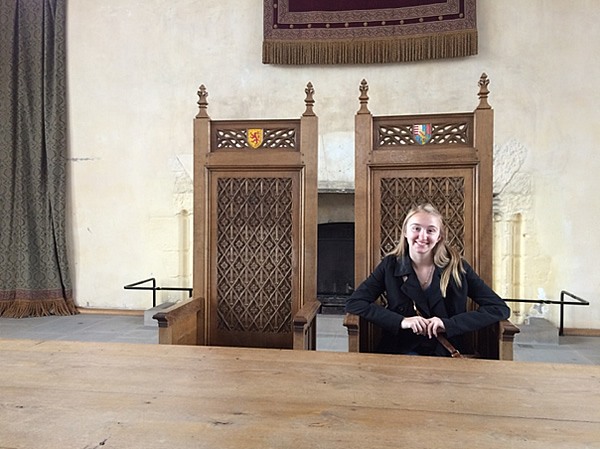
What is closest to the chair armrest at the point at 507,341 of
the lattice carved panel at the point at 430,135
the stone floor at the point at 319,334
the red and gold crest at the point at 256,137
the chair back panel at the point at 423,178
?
the chair back panel at the point at 423,178

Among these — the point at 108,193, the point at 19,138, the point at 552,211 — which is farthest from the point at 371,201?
the point at 19,138

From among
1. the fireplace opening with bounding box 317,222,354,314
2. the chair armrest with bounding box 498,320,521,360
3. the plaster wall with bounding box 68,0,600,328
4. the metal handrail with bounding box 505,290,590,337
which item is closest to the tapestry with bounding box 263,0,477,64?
the plaster wall with bounding box 68,0,600,328

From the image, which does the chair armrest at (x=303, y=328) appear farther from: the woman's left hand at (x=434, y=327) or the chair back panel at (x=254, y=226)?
the woman's left hand at (x=434, y=327)

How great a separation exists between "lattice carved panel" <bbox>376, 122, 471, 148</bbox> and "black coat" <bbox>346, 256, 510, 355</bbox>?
1.96ft

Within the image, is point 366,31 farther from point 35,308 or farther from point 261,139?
point 35,308

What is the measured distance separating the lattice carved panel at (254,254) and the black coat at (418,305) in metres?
0.47

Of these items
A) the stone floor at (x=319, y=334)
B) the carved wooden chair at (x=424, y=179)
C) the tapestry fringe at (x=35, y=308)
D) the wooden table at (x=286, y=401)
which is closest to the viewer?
the wooden table at (x=286, y=401)

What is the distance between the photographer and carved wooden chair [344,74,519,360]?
2035 millimetres

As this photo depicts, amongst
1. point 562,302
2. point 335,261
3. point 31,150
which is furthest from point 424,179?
point 31,150

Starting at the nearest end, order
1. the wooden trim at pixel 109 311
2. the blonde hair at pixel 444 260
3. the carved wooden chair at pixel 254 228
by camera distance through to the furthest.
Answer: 1. the blonde hair at pixel 444 260
2. the carved wooden chair at pixel 254 228
3. the wooden trim at pixel 109 311

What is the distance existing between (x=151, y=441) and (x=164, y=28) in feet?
13.9

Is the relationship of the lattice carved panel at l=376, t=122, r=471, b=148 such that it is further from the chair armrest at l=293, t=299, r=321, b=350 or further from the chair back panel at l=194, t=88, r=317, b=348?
the chair armrest at l=293, t=299, r=321, b=350

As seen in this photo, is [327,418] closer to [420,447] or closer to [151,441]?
[420,447]

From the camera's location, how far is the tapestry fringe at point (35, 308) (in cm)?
423
